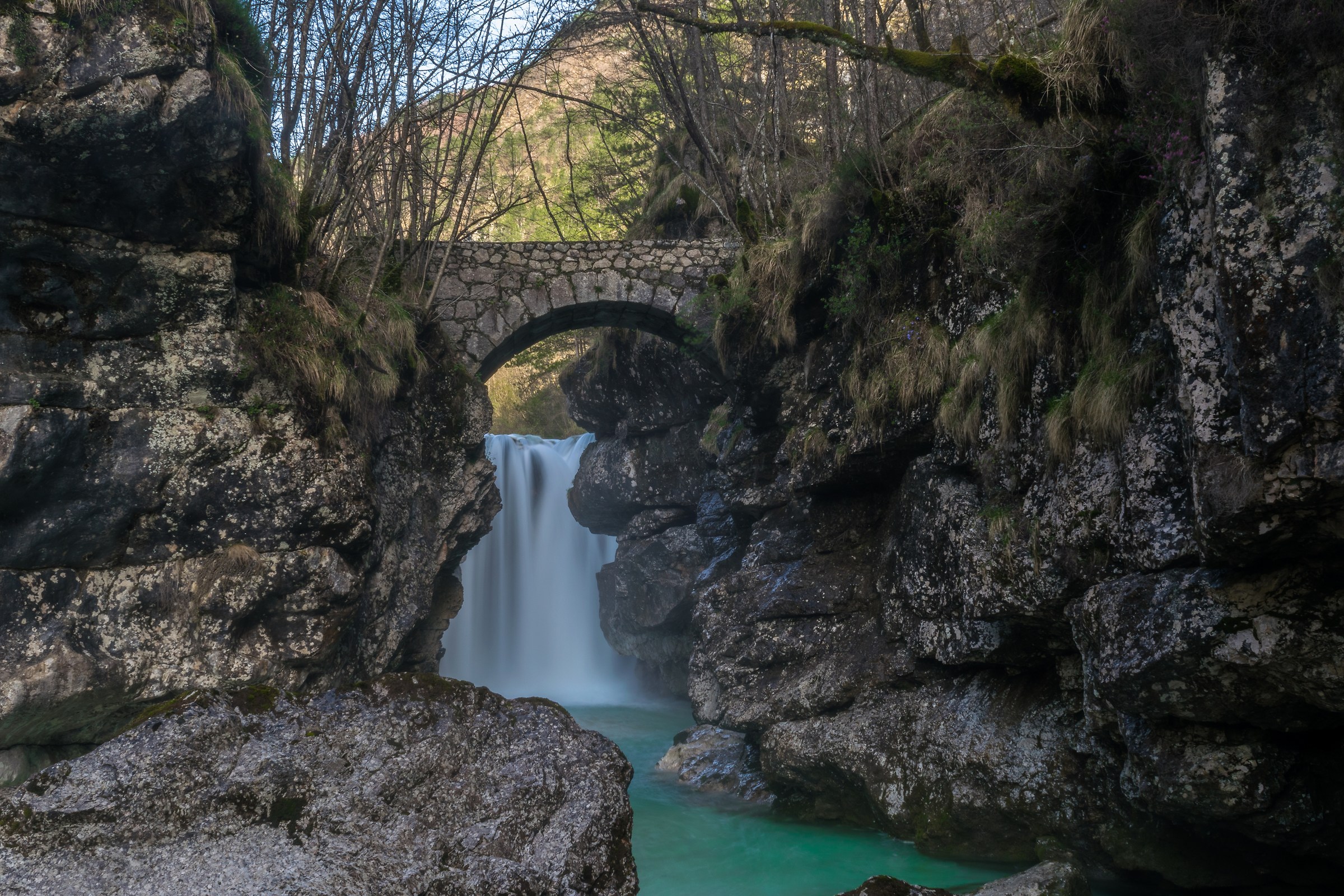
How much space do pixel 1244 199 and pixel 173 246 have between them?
682 centimetres

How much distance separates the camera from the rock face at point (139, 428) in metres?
5.66

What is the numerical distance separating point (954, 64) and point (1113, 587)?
3162 millimetres

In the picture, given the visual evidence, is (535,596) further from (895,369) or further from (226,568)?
(895,369)

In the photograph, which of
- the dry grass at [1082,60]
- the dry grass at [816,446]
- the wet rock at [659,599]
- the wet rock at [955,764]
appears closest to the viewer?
the dry grass at [1082,60]

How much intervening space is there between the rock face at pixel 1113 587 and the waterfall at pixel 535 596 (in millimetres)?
7779

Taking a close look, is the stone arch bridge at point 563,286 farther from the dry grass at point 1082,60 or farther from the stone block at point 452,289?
the dry grass at point 1082,60

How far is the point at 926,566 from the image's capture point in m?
6.36

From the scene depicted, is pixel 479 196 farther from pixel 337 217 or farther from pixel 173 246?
pixel 173 246

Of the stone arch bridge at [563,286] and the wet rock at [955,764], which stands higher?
the stone arch bridge at [563,286]

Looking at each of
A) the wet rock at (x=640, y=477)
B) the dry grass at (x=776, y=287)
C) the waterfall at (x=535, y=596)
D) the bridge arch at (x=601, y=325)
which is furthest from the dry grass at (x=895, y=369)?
the waterfall at (x=535, y=596)

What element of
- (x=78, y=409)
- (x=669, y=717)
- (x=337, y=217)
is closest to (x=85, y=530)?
(x=78, y=409)

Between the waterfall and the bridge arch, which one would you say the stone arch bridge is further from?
the waterfall

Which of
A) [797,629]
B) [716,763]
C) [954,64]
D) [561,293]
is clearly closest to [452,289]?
[561,293]

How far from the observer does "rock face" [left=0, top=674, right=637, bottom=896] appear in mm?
2730
